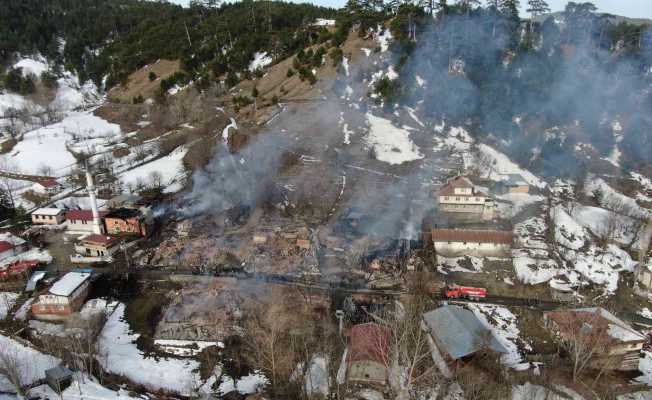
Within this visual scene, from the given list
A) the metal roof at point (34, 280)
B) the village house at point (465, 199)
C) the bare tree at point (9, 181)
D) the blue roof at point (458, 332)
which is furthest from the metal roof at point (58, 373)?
the village house at point (465, 199)

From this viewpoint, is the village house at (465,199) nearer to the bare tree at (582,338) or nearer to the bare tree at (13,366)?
the bare tree at (582,338)

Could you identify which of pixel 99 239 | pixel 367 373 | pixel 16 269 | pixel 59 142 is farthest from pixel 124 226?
pixel 59 142

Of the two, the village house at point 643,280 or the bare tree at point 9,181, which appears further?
the bare tree at point 9,181

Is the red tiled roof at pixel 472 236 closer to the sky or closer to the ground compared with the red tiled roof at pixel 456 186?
closer to the ground

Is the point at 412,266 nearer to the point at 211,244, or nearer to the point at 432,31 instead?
the point at 211,244

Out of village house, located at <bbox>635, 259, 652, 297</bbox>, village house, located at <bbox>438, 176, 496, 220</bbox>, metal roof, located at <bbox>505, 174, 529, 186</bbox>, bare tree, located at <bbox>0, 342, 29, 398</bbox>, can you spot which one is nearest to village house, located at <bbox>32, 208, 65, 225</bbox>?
bare tree, located at <bbox>0, 342, 29, 398</bbox>

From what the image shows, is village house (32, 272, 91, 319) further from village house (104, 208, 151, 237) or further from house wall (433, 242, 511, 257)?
house wall (433, 242, 511, 257)

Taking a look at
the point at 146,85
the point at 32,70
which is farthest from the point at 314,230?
the point at 32,70

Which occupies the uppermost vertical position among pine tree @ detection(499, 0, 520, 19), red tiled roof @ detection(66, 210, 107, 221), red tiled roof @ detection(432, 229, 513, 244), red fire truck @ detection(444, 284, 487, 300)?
pine tree @ detection(499, 0, 520, 19)
